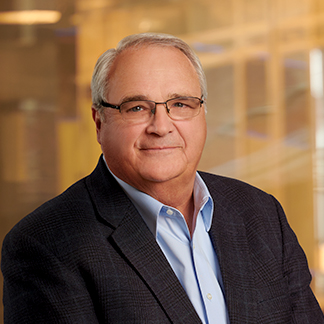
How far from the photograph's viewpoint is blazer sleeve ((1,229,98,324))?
1264 mm

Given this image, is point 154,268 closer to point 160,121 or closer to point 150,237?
point 150,237

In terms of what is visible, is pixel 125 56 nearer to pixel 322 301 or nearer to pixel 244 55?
pixel 244 55

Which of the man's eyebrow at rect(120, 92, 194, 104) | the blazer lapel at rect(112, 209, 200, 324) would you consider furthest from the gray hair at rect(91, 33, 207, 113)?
the blazer lapel at rect(112, 209, 200, 324)

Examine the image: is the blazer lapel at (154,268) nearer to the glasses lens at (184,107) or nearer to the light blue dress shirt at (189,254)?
the light blue dress shirt at (189,254)

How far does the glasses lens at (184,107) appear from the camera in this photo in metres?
1.54

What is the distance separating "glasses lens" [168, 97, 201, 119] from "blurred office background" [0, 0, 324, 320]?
2.20 meters

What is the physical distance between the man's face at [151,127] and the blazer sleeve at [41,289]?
410 mm

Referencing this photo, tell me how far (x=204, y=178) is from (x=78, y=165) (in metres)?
2.02

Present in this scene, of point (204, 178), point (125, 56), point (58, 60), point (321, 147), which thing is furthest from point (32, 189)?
point (321, 147)

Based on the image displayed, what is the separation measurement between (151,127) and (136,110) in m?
0.08

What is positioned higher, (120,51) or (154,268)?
(120,51)

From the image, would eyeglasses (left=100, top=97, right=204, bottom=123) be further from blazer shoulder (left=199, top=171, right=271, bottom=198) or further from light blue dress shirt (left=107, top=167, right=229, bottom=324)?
blazer shoulder (left=199, top=171, right=271, bottom=198)

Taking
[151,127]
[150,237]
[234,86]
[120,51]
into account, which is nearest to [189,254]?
[150,237]

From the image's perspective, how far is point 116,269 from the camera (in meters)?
1.37
